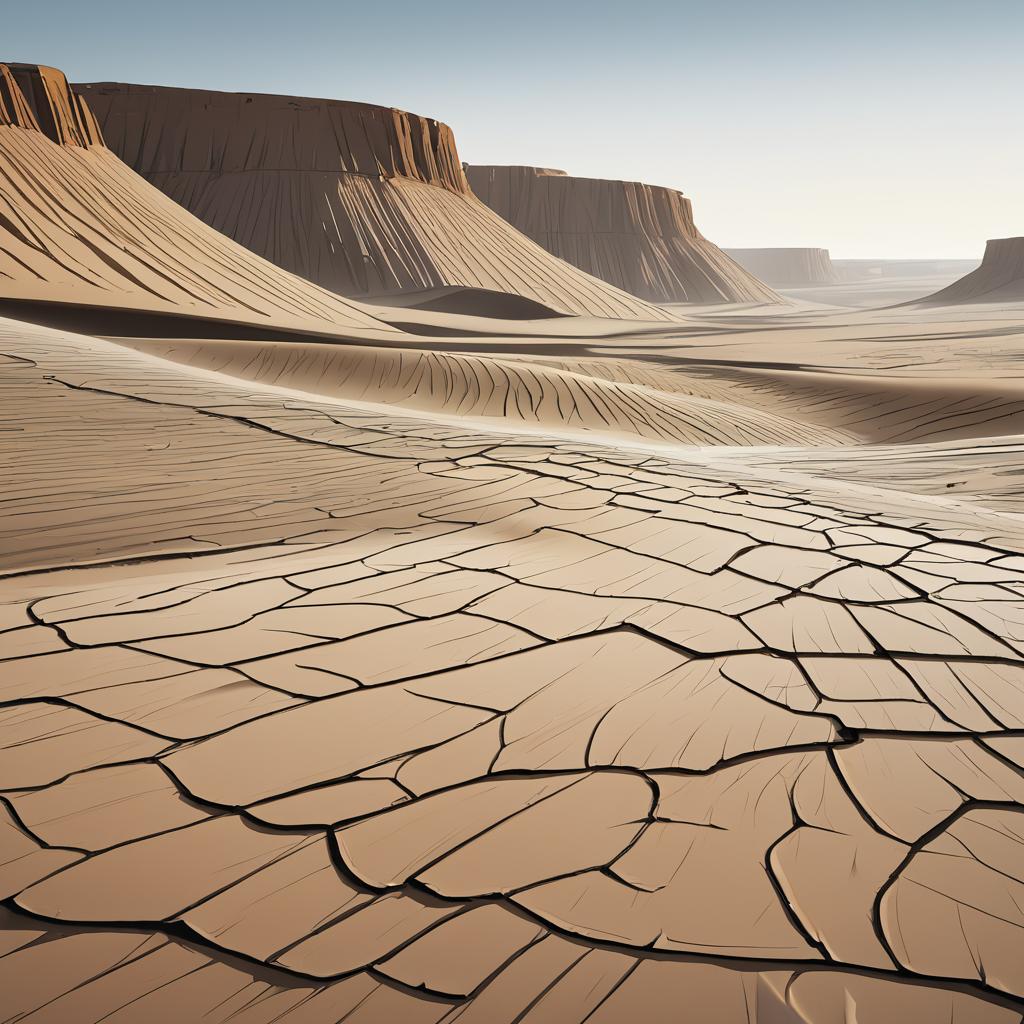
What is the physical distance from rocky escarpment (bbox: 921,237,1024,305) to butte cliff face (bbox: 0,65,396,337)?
34.3m

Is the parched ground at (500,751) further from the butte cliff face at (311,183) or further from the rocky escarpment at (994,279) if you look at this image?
the rocky escarpment at (994,279)

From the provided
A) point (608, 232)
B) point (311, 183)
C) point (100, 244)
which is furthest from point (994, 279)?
point (100, 244)

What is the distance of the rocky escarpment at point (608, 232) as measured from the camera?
48.2 metres

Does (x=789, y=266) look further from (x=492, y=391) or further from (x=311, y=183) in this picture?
(x=492, y=391)

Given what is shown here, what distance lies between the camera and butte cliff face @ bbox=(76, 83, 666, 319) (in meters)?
30.5

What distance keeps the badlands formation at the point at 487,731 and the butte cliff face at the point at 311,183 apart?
27.1 metres

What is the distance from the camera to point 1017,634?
7.51 ft

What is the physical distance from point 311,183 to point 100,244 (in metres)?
18.0

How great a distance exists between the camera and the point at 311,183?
3128 cm

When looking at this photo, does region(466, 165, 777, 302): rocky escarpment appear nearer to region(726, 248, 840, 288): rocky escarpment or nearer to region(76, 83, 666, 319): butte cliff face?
region(76, 83, 666, 319): butte cliff face

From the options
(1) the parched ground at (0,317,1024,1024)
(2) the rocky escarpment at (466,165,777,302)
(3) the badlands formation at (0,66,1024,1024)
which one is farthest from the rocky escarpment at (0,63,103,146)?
→ (2) the rocky escarpment at (466,165,777,302)

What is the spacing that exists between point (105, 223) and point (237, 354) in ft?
26.5

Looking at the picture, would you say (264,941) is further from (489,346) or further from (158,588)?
(489,346)

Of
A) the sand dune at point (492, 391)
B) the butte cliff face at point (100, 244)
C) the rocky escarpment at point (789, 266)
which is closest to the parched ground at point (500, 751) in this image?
the sand dune at point (492, 391)
